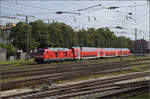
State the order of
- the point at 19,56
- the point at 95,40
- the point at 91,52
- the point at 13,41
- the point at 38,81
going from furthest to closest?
the point at 95,40
the point at 13,41
the point at 19,56
the point at 91,52
the point at 38,81

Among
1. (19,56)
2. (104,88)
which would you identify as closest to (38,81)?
(104,88)

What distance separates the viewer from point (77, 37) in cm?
6247

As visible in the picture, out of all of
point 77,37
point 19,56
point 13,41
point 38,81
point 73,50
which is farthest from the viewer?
point 77,37

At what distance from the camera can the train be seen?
105 ft

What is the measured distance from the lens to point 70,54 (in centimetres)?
3712

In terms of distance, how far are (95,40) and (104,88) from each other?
5649cm

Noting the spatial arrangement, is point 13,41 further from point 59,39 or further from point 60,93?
point 60,93

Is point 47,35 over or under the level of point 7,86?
over

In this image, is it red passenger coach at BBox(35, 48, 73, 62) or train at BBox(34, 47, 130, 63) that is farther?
train at BBox(34, 47, 130, 63)

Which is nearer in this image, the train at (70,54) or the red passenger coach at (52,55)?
the red passenger coach at (52,55)

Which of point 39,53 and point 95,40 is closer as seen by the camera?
point 39,53

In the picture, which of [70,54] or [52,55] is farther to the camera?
[70,54]

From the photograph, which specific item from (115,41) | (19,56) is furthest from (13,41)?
(115,41)

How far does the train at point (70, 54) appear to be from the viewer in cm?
3203
